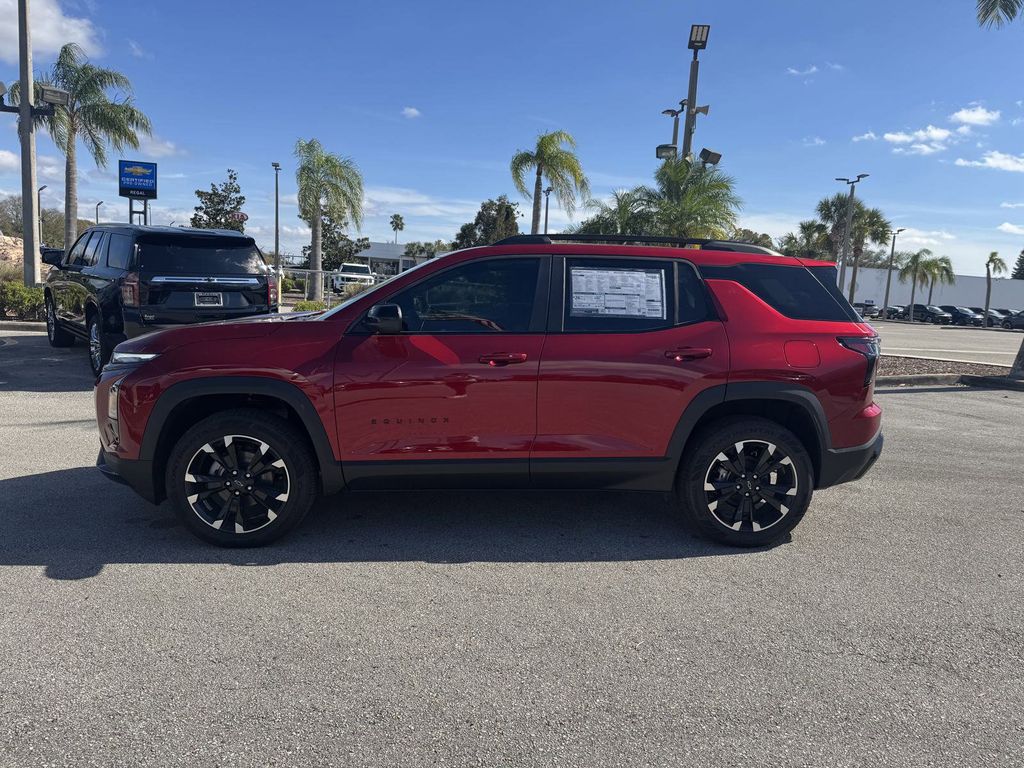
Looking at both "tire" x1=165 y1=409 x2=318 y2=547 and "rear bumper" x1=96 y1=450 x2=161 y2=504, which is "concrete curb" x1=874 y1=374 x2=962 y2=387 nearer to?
"tire" x1=165 y1=409 x2=318 y2=547

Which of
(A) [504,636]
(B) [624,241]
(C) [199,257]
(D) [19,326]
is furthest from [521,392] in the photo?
(D) [19,326]

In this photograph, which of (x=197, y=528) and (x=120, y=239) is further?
(x=120, y=239)

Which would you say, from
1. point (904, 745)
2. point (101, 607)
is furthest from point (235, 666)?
point (904, 745)

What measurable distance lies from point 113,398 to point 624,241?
3137 millimetres

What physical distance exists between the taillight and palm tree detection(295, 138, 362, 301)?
1559cm

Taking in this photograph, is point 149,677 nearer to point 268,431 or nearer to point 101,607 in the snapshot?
point 101,607

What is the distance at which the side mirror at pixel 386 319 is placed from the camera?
12.8 ft

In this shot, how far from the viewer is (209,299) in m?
8.51

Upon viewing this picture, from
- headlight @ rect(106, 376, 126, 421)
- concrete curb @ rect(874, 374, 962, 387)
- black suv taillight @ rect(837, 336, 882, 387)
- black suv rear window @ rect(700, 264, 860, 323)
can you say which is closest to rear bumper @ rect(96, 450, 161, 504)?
headlight @ rect(106, 376, 126, 421)

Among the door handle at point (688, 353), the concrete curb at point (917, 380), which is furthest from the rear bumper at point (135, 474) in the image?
the concrete curb at point (917, 380)

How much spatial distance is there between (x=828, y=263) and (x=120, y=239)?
26.3ft

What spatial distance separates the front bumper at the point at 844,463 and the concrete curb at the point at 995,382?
929cm

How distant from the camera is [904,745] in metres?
2.50

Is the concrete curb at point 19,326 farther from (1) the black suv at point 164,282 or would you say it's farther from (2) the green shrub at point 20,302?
(1) the black suv at point 164,282
